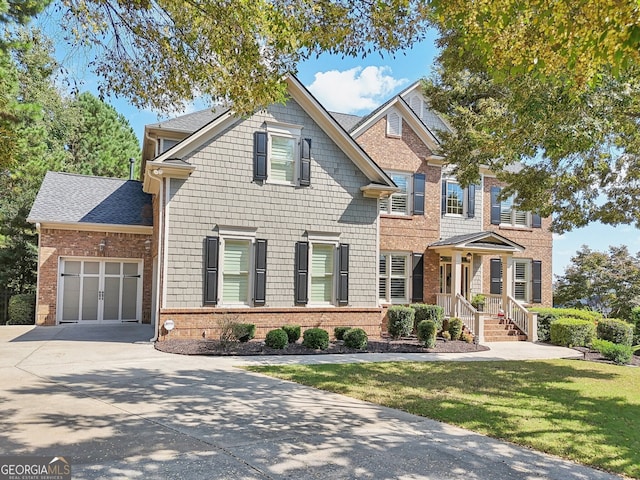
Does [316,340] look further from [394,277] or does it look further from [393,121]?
[393,121]

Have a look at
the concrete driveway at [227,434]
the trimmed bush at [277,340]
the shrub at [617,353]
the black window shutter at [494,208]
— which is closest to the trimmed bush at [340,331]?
the trimmed bush at [277,340]

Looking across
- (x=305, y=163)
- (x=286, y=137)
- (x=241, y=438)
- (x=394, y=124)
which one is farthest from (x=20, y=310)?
(x=241, y=438)

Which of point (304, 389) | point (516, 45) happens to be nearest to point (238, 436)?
point (304, 389)

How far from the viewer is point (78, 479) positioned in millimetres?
4191

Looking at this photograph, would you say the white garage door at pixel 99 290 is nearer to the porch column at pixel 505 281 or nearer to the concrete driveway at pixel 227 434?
the concrete driveway at pixel 227 434

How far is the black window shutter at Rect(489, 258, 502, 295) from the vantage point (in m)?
22.1

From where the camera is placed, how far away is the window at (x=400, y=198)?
A: 20016 mm

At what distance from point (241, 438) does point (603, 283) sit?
1048 inches

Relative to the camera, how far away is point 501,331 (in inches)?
738

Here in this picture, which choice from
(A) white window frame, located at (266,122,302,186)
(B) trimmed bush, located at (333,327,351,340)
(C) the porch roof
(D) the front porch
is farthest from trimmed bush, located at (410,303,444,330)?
(A) white window frame, located at (266,122,302,186)

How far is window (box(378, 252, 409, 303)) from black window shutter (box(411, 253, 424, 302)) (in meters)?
0.28

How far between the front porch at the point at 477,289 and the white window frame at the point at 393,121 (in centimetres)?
485

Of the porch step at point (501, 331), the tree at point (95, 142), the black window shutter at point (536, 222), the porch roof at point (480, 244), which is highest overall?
the tree at point (95, 142)

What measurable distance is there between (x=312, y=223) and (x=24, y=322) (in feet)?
42.3
